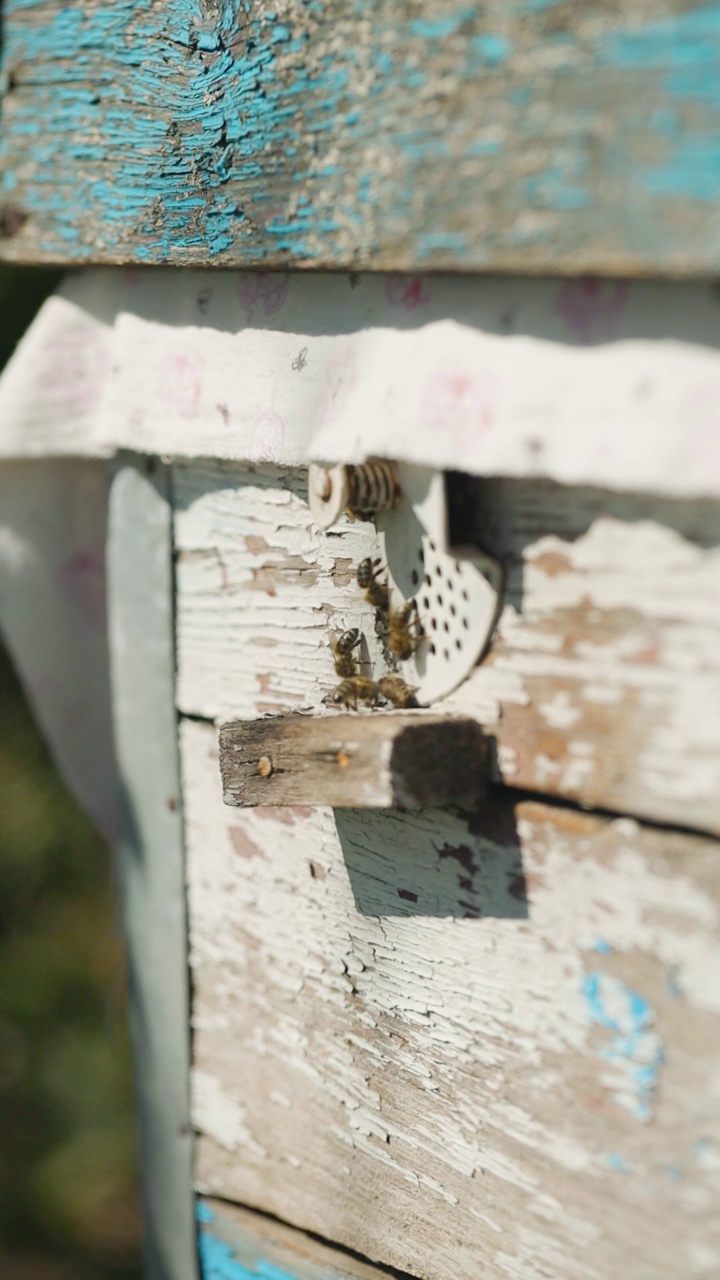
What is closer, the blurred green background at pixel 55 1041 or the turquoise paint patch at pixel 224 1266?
the turquoise paint patch at pixel 224 1266

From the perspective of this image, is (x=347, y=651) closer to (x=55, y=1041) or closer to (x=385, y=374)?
(x=385, y=374)

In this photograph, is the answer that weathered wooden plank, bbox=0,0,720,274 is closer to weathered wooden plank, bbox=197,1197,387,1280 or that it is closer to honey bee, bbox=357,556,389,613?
honey bee, bbox=357,556,389,613

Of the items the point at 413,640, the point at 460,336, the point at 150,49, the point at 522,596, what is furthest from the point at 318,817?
the point at 150,49

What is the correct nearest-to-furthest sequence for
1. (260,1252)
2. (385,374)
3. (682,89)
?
(682,89) < (385,374) < (260,1252)

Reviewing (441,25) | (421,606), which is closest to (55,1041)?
(421,606)

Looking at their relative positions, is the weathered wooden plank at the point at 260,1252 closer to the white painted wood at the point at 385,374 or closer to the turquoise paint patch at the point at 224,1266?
the turquoise paint patch at the point at 224,1266

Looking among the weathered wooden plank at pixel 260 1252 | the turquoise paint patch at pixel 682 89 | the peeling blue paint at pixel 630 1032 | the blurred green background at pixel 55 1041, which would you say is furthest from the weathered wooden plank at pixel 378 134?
the blurred green background at pixel 55 1041
